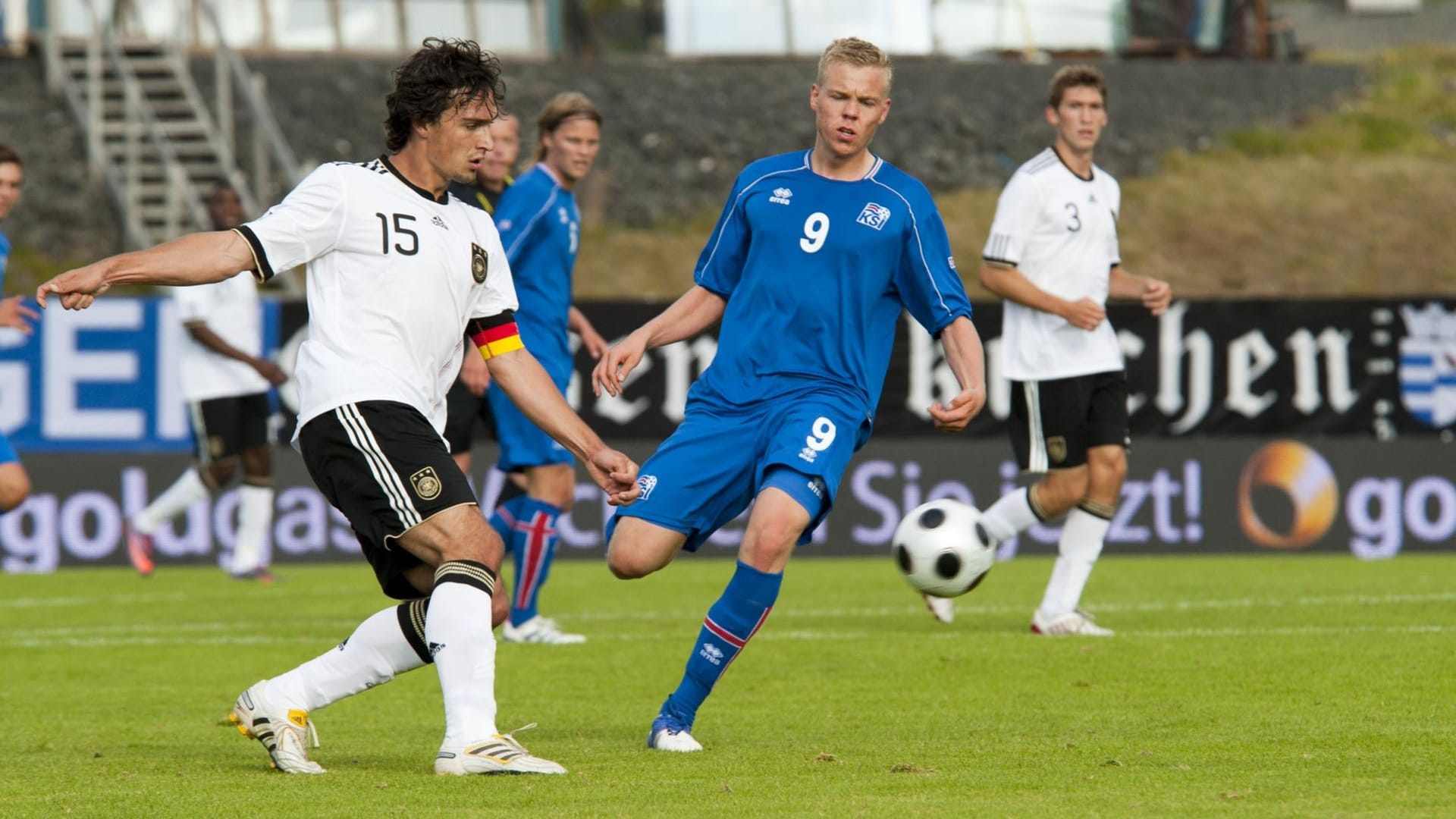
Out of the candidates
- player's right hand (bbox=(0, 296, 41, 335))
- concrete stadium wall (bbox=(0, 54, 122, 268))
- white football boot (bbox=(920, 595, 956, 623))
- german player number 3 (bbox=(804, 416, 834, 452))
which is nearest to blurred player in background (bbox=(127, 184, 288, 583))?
player's right hand (bbox=(0, 296, 41, 335))

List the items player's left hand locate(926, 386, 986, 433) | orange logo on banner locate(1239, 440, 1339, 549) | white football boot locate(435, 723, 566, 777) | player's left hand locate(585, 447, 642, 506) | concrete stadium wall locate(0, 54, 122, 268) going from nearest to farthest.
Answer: white football boot locate(435, 723, 566, 777) < player's left hand locate(585, 447, 642, 506) < player's left hand locate(926, 386, 986, 433) < orange logo on banner locate(1239, 440, 1339, 549) < concrete stadium wall locate(0, 54, 122, 268)

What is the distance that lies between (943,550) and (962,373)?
32.9 inches

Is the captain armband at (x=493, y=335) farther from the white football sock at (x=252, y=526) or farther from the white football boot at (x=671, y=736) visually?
the white football sock at (x=252, y=526)

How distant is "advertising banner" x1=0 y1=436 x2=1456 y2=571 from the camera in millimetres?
14852

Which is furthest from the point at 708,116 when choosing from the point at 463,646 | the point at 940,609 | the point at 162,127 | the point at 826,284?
the point at 463,646

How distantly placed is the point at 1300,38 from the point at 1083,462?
1254 inches

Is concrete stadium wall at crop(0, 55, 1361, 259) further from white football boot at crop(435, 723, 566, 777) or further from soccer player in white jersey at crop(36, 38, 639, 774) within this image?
white football boot at crop(435, 723, 566, 777)

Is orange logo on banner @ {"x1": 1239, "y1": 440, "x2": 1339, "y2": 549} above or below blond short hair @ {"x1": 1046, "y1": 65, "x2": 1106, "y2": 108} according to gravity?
below

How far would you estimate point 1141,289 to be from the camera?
31.0ft

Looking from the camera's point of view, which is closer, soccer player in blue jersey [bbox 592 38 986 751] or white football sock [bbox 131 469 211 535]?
soccer player in blue jersey [bbox 592 38 986 751]

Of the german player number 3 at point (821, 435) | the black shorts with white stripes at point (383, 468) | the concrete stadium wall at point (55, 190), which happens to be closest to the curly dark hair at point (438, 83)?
the black shorts with white stripes at point (383, 468)

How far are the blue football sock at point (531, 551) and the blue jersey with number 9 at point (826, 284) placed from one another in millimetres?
3218

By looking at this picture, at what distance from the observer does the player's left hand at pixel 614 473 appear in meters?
5.43

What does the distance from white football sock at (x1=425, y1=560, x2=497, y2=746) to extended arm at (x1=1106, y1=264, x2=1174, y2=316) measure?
4.50 metres
